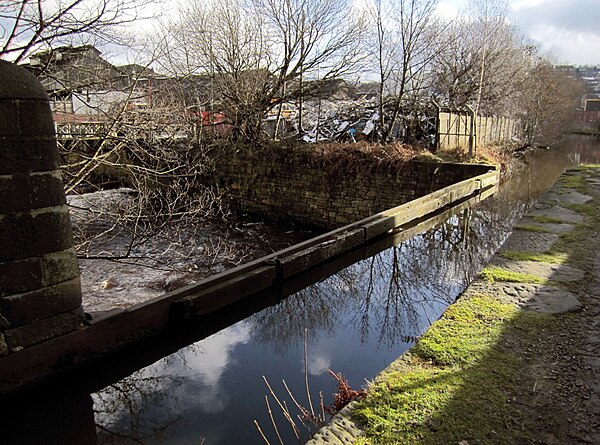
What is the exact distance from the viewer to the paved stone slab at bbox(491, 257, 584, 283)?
381 cm

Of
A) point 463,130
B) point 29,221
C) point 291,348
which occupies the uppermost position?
point 463,130

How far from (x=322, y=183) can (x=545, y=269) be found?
383 inches

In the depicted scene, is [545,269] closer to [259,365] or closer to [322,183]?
[259,365]

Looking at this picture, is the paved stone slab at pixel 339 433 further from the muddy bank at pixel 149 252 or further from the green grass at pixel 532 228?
the green grass at pixel 532 228

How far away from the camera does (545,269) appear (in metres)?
3.97

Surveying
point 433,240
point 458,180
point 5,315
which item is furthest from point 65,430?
point 458,180

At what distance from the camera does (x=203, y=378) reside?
3.66 m

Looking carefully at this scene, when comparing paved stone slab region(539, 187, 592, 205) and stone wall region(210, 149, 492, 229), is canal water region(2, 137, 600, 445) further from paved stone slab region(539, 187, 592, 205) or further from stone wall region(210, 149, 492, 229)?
stone wall region(210, 149, 492, 229)

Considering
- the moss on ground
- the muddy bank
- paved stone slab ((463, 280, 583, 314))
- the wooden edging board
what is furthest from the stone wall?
paved stone slab ((463, 280, 583, 314))

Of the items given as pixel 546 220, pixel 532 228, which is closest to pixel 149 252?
pixel 532 228

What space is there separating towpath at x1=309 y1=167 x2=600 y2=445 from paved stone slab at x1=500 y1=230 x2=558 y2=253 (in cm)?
59

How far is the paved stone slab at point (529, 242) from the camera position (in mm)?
4590

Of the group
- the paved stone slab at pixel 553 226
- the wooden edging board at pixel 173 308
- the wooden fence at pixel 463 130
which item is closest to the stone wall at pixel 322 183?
the wooden fence at pixel 463 130

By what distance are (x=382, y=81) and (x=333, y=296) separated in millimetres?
11373
